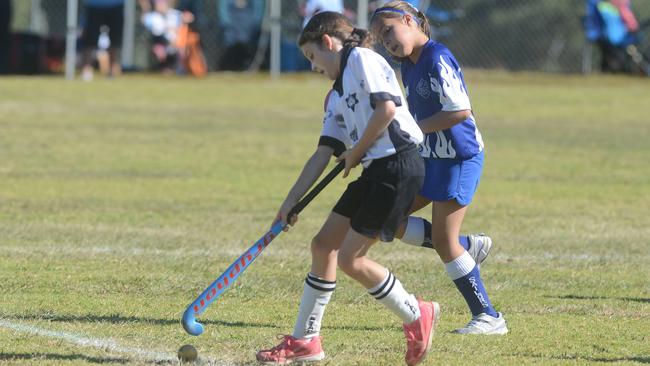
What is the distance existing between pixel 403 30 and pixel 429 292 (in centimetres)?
198

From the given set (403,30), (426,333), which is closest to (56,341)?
(426,333)

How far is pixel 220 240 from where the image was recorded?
30.5 ft

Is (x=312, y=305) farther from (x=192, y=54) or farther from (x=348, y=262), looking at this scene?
(x=192, y=54)

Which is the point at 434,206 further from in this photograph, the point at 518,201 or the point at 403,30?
the point at 518,201

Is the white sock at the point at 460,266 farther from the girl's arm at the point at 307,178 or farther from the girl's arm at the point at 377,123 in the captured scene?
the girl's arm at the point at 377,123

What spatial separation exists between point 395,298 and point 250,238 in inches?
155

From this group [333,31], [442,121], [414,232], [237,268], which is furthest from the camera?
[414,232]

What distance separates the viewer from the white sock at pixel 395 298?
18.2 feet

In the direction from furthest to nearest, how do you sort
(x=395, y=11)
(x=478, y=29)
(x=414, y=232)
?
(x=478, y=29)
(x=414, y=232)
(x=395, y=11)

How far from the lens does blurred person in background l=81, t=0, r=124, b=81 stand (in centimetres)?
2378

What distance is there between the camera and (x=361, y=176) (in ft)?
18.1

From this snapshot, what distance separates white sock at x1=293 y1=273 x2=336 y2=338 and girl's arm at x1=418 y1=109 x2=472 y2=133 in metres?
1.06

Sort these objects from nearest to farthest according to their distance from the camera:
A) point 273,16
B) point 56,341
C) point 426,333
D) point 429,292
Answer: point 426,333
point 56,341
point 429,292
point 273,16

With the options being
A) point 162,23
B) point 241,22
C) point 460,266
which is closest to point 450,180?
point 460,266
